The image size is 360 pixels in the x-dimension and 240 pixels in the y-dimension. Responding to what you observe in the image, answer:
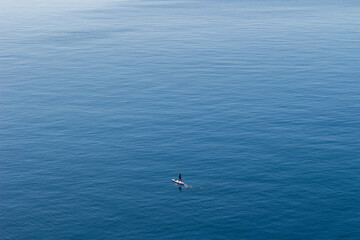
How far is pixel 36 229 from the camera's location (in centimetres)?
8788

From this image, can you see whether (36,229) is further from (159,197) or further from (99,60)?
(99,60)

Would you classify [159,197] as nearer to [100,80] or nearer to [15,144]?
[15,144]

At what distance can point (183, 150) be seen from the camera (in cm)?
11581

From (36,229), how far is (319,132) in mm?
70755

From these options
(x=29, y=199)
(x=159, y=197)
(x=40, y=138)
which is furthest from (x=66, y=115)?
(x=159, y=197)

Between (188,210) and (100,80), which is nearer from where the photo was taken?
(188,210)

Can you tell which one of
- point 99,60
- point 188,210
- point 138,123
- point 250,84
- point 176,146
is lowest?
point 188,210

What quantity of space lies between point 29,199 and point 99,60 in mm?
104042

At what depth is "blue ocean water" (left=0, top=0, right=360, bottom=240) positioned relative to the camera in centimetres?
8875

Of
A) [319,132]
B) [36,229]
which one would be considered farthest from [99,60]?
[36,229]

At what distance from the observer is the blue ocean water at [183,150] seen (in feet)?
291

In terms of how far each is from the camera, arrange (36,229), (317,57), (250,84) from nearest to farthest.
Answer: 1. (36,229)
2. (250,84)
3. (317,57)

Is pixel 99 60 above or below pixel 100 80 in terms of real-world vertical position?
above

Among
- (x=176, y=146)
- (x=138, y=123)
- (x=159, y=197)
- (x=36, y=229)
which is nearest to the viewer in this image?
(x=36, y=229)
